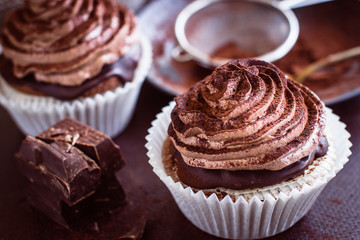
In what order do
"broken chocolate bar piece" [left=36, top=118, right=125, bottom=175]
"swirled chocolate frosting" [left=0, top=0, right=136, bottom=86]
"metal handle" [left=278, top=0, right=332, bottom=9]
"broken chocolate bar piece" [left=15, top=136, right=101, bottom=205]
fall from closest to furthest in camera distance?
"broken chocolate bar piece" [left=15, top=136, right=101, bottom=205]
"broken chocolate bar piece" [left=36, top=118, right=125, bottom=175]
"swirled chocolate frosting" [left=0, top=0, right=136, bottom=86]
"metal handle" [left=278, top=0, right=332, bottom=9]

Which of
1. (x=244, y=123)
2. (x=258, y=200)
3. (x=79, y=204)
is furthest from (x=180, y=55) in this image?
(x=258, y=200)

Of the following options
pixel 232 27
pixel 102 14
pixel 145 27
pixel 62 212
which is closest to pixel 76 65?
A: pixel 102 14

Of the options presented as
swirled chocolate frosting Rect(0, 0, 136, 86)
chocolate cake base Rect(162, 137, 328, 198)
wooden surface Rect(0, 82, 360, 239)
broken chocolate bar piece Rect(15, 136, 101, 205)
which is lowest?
wooden surface Rect(0, 82, 360, 239)

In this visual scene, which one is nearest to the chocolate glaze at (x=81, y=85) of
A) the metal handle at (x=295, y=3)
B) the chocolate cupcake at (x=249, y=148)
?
the chocolate cupcake at (x=249, y=148)

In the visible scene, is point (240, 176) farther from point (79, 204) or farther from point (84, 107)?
point (84, 107)

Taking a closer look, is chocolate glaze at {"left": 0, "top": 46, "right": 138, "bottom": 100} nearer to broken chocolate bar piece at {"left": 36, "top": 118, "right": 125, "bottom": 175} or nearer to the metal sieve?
broken chocolate bar piece at {"left": 36, "top": 118, "right": 125, "bottom": 175}

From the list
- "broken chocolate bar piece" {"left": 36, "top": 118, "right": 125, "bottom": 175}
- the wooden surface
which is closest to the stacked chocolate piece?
"broken chocolate bar piece" {"left": 36, "top": 118, "right": 125, "bottom": 175}

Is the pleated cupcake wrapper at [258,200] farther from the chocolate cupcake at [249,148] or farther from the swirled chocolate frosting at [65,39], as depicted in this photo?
the swirled chocolate frosting at [65,39]
